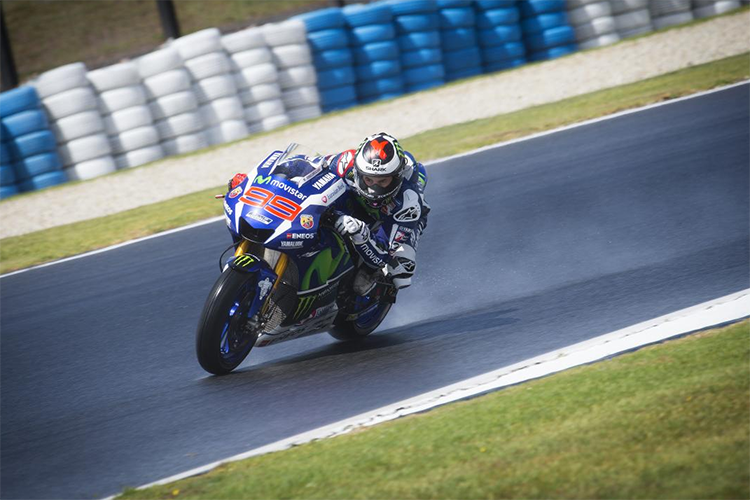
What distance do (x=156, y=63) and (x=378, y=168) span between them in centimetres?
944

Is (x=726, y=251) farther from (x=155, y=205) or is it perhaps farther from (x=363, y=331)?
(x=155, y=205)

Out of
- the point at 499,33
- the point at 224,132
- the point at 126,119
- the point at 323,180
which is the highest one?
the point at 323,180

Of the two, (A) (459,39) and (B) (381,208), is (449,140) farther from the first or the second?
(B) (381,208)

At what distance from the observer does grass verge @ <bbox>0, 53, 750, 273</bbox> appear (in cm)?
1037

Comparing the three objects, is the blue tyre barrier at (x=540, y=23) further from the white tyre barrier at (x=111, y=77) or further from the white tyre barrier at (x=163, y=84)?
the white tyre barrier at (x=111, y=77)

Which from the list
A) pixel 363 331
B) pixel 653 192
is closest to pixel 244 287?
pixel 363 331

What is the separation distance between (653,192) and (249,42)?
8.13 metres

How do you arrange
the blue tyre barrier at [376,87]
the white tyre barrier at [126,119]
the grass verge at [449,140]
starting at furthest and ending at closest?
the blue tyre barrier at [376,87] < the white tyre barrier at [126,119] < the grass verge at [449,140]

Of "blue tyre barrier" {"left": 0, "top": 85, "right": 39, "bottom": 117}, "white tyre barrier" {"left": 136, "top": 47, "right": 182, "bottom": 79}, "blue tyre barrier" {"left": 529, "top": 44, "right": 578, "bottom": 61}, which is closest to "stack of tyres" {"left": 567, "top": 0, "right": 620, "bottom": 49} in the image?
"blue tyre barrier" {"left": 529, "top": 44, "right": 578, "bottom": 61}

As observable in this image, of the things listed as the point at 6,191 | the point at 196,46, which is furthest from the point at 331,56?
the point at 6,191

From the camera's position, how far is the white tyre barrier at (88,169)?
14.0 meters

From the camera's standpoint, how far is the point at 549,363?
5320 millimetres

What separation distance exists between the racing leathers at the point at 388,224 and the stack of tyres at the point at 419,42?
10733 millimetres

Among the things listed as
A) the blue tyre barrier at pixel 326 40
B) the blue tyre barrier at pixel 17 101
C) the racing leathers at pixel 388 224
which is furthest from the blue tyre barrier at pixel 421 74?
the racing leathers at pixel 388 224
